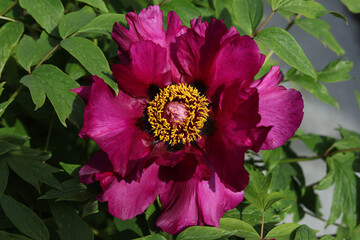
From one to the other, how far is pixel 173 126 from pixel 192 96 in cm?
7

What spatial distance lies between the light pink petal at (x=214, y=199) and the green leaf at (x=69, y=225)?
0.20 m

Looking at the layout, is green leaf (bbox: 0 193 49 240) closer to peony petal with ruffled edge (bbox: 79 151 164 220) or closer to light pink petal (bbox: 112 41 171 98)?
peony petal with ruffled edge (bbox: 79 151 164 220)

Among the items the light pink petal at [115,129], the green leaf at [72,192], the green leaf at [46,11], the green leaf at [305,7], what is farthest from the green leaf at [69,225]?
the green leaf at [305,7]

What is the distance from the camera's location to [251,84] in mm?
829

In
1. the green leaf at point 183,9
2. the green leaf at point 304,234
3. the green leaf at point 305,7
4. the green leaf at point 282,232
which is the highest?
the green leaf at point 305,7

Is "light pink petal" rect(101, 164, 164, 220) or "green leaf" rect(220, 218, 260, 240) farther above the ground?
"light pink petal" rect(101, 164, 164, 220)

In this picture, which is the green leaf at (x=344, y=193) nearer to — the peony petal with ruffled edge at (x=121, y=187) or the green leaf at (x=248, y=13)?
the green leaf at (x=248, y=13)

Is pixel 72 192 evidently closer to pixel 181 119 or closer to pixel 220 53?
pixel 181 119

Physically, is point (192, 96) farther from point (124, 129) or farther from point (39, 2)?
point (39, 2)

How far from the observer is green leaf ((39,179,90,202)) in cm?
80

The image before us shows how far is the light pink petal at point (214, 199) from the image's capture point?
793mm

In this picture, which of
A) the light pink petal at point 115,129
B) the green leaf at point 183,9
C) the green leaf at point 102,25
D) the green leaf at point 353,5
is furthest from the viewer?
the green leaf at point 353,5

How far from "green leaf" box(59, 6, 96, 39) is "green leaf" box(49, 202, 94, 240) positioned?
1.04 ft

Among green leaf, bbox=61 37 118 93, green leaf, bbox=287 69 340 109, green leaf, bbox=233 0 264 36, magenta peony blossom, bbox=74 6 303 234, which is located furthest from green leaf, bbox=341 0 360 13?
green leaf, bbox=61 37 118 93
